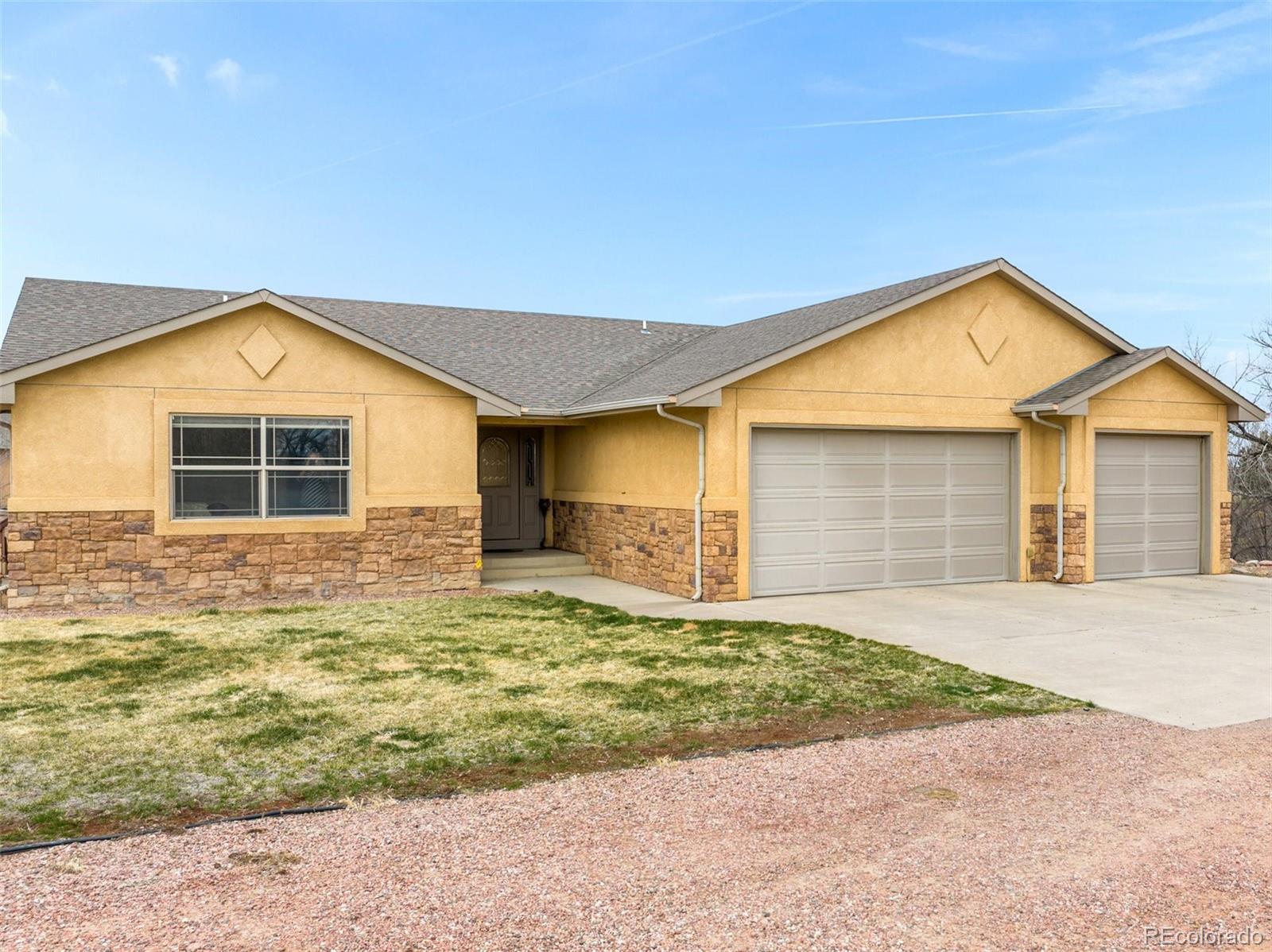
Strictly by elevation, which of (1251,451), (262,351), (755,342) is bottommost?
(1251,451)

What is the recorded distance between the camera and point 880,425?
13328mm

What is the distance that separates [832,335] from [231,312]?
25.6 ft

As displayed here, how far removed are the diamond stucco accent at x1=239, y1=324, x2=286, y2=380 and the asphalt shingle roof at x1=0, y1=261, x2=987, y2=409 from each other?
1.34 meters

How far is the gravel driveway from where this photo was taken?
11.7ft

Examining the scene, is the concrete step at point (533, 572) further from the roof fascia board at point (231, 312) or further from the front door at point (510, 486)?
the roof fascia board at point (231, 312)

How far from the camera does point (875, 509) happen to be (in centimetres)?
1353

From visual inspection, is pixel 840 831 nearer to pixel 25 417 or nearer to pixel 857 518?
pixel 857 518

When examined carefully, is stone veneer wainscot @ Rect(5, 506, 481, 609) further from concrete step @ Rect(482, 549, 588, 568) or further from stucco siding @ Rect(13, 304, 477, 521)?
concrete step @ Rect(482, 549, 588, 568)

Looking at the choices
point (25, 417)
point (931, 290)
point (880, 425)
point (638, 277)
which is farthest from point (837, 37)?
point (25, 417)

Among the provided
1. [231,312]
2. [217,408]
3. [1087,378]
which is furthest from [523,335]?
[1087,378]

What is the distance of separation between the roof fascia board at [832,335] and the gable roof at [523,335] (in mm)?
16

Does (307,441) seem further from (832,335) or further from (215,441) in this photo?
(832,335)

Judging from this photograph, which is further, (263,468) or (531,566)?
(531,566)

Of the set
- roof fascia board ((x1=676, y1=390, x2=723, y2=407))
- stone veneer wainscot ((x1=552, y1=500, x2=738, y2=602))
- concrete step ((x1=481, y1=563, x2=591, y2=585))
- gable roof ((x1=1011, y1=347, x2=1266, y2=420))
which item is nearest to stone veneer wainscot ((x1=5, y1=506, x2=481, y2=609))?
concrete step ((x1=481, y1=563, x2=591, y2=585))
